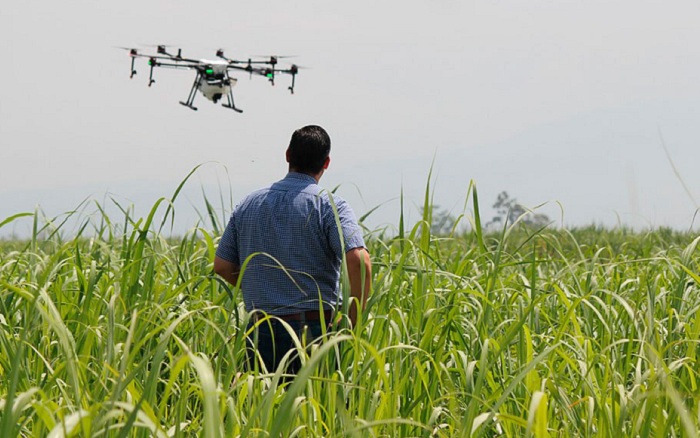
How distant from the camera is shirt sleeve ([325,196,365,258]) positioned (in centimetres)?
389

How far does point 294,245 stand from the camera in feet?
13.1

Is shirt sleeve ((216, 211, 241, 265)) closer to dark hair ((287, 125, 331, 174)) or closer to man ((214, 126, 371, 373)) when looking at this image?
man ((214, 126, 371, 373))

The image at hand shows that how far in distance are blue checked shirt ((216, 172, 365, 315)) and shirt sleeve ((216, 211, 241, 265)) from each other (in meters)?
0.12

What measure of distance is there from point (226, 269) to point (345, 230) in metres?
0.65

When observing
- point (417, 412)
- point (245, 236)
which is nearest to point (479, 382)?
point (417, 412)

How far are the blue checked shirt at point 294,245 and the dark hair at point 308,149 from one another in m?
0.10

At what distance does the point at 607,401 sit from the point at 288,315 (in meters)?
1.54

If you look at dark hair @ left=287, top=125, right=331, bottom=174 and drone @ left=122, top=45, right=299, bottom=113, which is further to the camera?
drone @ left=122, top=45, right=299, bottom=113

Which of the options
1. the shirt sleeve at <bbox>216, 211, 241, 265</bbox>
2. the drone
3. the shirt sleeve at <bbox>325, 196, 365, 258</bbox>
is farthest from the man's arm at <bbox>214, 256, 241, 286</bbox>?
the drone

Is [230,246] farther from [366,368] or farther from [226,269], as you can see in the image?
[366,368]

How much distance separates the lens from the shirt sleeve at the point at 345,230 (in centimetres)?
389

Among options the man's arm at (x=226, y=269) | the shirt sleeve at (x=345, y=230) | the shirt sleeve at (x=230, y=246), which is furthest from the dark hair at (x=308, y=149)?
the man's arm at (x=226, y=269)

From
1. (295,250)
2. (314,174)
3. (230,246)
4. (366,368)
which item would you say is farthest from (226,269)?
(366,368)

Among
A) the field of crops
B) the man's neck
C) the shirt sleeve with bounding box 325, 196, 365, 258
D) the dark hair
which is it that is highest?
the dark hair
